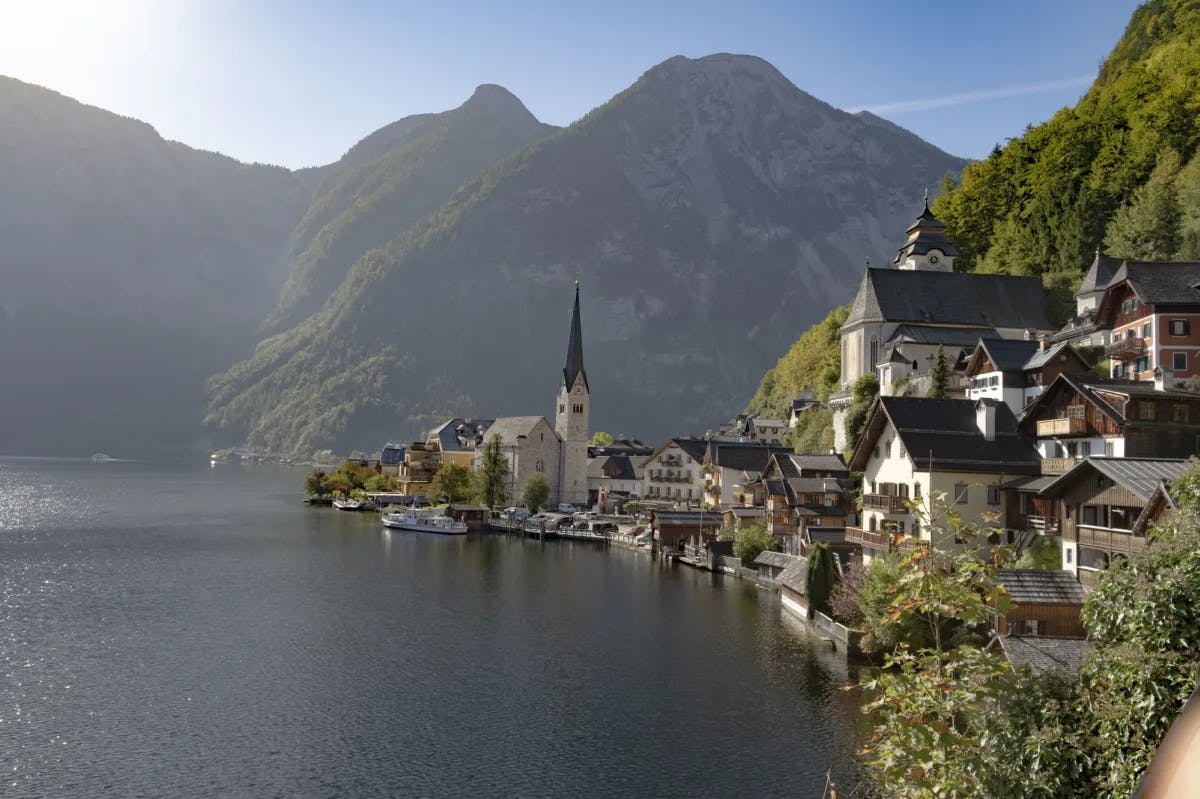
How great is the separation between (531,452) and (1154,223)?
266 feet

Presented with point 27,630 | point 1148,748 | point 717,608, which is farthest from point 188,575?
point 1148,748

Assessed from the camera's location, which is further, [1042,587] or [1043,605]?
[1042,587]

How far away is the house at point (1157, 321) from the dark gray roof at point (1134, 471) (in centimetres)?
1914

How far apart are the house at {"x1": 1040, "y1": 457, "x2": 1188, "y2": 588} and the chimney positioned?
900 cm

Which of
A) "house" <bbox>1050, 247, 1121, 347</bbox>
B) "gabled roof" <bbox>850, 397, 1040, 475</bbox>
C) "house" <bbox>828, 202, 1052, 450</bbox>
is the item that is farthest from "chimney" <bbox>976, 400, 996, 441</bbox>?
"house" <bbox>828, 202, 1052, 450</bbox>

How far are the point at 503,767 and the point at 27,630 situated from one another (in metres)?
32.5

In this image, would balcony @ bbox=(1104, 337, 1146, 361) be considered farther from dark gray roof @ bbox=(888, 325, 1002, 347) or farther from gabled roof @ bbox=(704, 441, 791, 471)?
gabled roof @ bbox=(704, 441, 791, 471)

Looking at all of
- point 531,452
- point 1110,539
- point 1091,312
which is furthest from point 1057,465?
point 531,452

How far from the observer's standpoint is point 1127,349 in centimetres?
5684

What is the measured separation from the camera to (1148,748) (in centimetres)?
945

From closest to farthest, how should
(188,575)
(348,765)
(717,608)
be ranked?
1. (348,765)
2. (717,608)
3. (188,575)

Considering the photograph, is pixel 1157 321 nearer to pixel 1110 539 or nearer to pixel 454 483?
pixel 1110 539

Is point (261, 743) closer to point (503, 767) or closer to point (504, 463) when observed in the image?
point (503, 767)

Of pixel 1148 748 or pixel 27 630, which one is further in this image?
pixel 27 630
